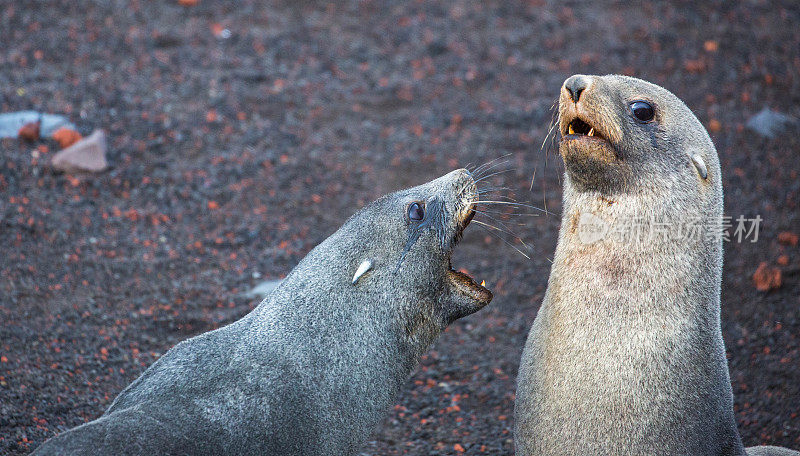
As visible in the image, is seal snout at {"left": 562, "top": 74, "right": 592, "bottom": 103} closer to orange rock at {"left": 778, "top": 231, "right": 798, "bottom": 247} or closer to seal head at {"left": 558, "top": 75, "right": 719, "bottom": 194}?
seal head at {"left": 558, "top": 75, "right": 719, "bottom": 194}

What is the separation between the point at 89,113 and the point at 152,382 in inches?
195

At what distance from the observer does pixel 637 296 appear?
3992 millimetres

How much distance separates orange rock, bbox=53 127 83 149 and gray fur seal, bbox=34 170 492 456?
13.9 ft

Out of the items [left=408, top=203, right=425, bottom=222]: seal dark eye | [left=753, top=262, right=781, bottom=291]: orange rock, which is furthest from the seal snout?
[left=753, top=262, right=781, bottom=291]: orange rock

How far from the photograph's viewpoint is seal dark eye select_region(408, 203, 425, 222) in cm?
449

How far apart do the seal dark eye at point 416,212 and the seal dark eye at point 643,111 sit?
1.21 metres

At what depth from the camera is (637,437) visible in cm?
392

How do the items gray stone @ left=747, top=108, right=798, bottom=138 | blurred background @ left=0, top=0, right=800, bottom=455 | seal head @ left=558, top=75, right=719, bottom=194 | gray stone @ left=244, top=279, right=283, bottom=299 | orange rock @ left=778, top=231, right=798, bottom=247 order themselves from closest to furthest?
1. seal head @ left=558, top=75, right=719, bottom=194
2. blurred background @ left=0, top=0, right=800, bottom=455
3. gray stone @ left=244, top=279, right=283, bottom=299
4. orange rock @ left=778, top=231, right=798, bottom=247
5. gray stone @ left=747, top=108, right=798, bottom=138

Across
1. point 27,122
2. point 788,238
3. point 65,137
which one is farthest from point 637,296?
point 27,122

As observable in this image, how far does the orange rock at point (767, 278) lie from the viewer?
251 inches

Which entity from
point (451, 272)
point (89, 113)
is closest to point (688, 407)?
point (451, 272)

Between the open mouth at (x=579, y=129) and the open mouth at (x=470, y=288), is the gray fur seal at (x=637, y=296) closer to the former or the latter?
the open mouth at (x=579, y=129)

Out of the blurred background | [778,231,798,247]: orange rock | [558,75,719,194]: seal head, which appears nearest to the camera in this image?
[558,75,719,194]: seal head

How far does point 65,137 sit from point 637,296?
581 centimetres
